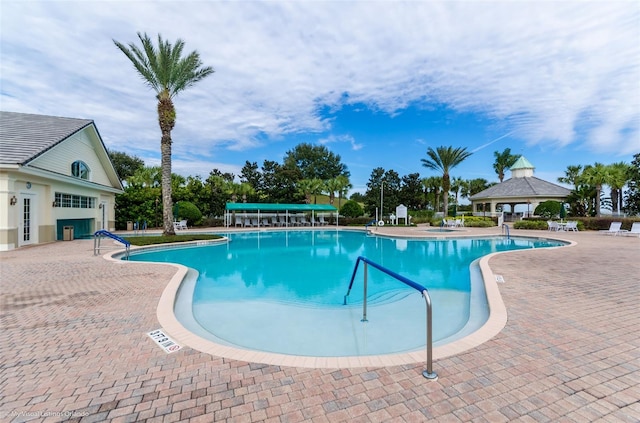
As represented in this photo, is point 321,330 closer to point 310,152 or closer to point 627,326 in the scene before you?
point 627,326

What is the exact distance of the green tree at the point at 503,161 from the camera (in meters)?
42.3

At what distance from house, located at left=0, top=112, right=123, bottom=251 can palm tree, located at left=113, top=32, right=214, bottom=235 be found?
14.8ft

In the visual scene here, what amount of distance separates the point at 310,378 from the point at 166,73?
16588 mm

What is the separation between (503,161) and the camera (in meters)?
43.2

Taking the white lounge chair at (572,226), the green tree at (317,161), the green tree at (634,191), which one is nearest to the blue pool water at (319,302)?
the white lounge chair at (572,226)

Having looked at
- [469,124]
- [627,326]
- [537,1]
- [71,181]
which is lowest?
[627,326]

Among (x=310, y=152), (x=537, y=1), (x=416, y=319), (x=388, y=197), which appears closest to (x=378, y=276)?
(x=416, y=319)

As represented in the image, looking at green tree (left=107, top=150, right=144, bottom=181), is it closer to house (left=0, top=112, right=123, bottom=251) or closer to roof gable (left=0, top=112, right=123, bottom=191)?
house (left=0, top=112, right=123, bottom=251)

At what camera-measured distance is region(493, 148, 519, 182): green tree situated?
42.3 metres

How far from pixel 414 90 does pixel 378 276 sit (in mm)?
17957

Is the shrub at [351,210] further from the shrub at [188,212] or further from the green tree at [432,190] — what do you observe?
the green tree at [432,190]

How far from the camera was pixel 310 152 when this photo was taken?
47.8m

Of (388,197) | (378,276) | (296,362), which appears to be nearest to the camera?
(296,362)

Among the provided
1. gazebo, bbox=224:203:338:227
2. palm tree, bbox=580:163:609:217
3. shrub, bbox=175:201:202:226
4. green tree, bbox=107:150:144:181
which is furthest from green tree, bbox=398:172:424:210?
green tree, bbox=107:150:144:181
